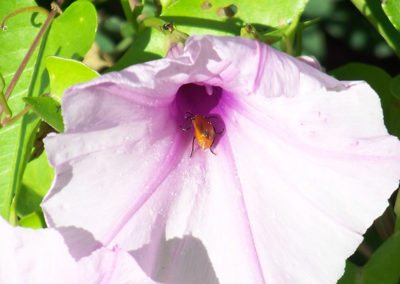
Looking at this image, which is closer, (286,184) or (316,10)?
(286,184)

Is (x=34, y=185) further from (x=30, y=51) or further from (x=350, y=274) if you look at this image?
(x=350, y=274)

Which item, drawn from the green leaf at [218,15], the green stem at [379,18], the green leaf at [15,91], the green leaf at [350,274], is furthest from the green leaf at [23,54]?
the green leaf at [350,274]

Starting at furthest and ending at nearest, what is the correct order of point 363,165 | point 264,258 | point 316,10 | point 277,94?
point 316,10 < point 264,258 < point 363,165 < point 277,94

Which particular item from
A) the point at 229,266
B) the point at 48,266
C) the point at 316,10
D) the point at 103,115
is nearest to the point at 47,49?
the point at 103,115

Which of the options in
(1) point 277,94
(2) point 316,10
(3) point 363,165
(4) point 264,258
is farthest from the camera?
(2) point 316,10

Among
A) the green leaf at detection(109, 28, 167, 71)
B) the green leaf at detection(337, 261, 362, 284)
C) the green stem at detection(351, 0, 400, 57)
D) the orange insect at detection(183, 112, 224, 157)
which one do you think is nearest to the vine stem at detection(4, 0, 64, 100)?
the green leaf at detection(109, 28, 167, 71)

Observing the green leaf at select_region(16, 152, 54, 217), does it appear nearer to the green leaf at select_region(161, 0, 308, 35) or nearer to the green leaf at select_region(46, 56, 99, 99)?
the green leaf at select_region(46, 56, 99, 99)

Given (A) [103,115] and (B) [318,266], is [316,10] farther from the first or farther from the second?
(A) [103,115]
